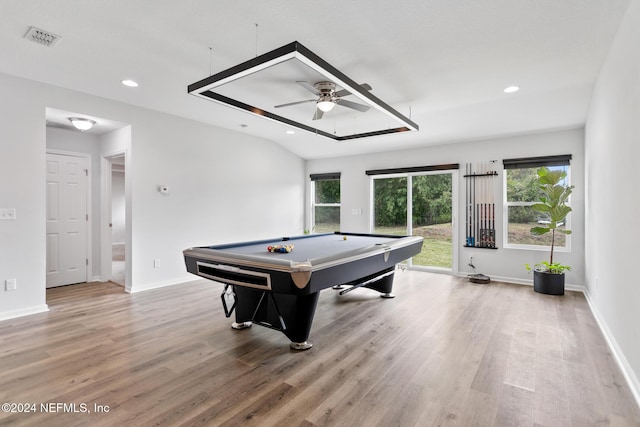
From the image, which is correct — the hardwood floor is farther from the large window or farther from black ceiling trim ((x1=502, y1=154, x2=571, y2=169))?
the large window

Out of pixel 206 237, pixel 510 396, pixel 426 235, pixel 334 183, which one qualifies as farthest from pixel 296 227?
pixel 510 396

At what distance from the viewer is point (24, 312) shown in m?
3.49

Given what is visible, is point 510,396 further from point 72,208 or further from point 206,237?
point 72,208

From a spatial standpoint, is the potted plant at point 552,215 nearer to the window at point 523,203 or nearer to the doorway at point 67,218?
the window at point 523,203

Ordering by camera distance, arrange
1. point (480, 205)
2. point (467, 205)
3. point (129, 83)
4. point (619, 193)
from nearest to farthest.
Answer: point (619, 193) → point (129, 83) → point (480, 205) → point (467, 205)

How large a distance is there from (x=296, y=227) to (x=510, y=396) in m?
5.63

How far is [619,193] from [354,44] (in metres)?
2.41

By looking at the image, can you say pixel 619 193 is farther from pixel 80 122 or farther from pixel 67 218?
pixel 67 218

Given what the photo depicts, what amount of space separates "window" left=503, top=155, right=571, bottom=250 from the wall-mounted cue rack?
197mm

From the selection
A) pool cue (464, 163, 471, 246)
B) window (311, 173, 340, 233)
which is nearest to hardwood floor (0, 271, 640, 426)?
pool cue (464, 163, 471, 246)

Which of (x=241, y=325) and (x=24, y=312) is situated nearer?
(x=241, y=325)

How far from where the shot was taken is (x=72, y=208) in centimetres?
498

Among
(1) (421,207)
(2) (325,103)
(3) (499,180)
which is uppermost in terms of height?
(2) (325,103)

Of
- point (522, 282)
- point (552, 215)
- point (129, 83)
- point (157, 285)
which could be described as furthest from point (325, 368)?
point (522, 282)
